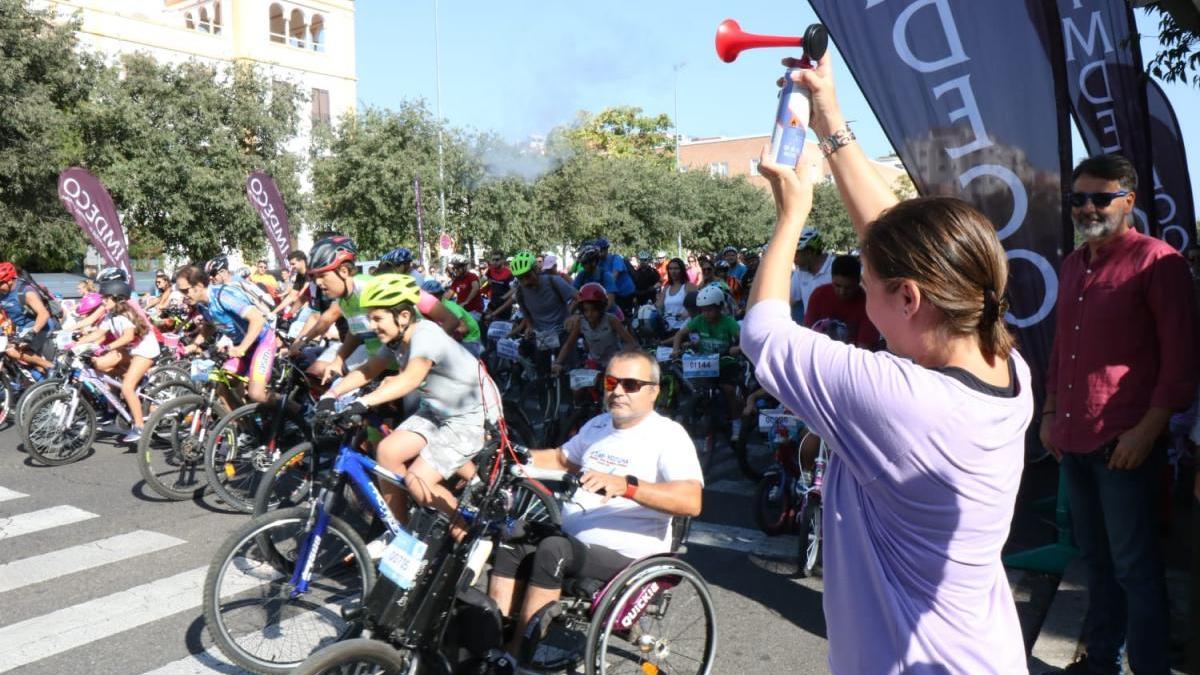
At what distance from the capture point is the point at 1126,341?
3.56 metres

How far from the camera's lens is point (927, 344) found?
1.58m

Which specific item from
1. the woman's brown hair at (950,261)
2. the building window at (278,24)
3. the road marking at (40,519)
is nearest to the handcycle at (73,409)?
the road marking at (40,519)

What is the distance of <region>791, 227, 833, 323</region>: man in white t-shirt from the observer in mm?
7949

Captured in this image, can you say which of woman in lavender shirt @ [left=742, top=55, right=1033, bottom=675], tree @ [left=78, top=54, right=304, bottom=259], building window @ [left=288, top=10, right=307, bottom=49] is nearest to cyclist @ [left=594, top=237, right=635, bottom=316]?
woman in lavender shirt @ [left=742, top=55, right=1033, bottom=675]

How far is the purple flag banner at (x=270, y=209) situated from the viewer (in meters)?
17.7

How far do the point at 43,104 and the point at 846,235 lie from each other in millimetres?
55910

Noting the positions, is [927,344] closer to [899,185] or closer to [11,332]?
[11,332]

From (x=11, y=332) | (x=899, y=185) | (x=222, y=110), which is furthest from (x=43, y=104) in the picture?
(x=899, y=185)

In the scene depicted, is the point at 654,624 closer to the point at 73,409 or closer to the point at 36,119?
the point at 73,409

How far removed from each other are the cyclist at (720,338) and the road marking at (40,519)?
5178 millimetres

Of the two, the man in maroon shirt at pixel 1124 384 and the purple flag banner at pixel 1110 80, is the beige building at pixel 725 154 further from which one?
the man in maroon shirt at pixel 1124 384

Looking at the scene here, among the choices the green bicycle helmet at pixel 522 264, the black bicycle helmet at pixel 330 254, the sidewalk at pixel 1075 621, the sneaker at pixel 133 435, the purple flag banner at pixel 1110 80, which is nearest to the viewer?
the sidewalk at pixel 1075 621

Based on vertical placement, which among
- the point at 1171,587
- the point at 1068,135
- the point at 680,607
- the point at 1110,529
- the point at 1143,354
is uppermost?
the point at 1068,135

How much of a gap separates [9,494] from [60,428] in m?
1.04
